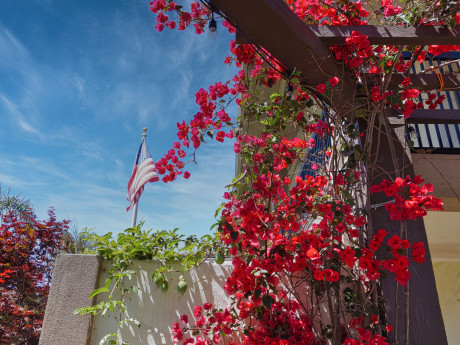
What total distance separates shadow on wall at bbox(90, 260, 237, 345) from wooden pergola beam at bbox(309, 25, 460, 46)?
1.85 metres

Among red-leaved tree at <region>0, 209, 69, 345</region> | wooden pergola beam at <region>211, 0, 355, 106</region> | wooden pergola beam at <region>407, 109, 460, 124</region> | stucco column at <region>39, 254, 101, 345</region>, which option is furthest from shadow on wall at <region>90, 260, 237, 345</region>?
red-leaved tree at <region>0, 209, 69, 345</region>

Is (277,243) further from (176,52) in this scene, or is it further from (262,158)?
(176,52)

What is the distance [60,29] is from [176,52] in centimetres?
185

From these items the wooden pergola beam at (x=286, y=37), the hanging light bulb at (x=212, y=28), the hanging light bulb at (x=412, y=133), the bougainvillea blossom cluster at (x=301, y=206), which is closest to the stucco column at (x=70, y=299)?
the bougainvillea blossom cluster at (x=301, y=206)

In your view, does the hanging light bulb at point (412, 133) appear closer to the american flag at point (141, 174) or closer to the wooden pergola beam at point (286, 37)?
the wooden pergola beam at point (286, 37)

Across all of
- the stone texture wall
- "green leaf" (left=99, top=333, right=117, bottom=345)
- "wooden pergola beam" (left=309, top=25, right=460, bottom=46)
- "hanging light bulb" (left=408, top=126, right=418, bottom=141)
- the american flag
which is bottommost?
"green leaf" (left=99, top=333, right=117, bottom=345)

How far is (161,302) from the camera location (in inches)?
93.2

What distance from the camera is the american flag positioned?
18.0ft

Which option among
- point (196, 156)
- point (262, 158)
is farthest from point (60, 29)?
point (262, 158)

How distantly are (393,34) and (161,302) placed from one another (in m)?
2.54

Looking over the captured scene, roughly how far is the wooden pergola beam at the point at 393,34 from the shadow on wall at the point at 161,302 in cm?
185

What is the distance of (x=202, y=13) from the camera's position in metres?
2.33

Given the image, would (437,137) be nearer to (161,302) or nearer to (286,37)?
(286,37)

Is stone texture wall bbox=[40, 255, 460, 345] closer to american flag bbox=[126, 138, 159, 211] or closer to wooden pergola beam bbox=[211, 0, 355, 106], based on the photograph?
wooden pergola beam bbox=[211, 0, 355, 106]
